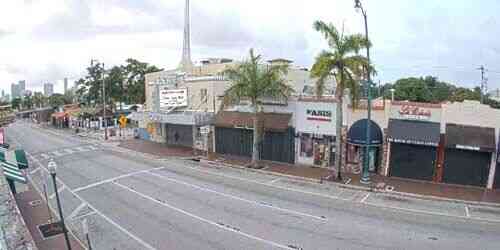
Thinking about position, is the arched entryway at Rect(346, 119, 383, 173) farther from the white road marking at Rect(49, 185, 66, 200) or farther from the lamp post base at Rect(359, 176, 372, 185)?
the white road marking at Rect(49, 185, 66, 200)

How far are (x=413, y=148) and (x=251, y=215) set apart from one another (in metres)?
12.5

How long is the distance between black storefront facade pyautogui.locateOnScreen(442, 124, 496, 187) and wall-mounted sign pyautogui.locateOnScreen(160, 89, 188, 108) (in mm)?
26603

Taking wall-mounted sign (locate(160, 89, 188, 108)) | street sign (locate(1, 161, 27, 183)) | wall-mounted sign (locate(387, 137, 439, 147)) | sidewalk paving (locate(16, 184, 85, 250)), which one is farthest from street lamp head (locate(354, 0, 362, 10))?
wall-mounted sign (locate(160, 89, 188, 108))

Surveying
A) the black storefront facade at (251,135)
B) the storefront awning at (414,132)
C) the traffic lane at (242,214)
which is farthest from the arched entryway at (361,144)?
the traffic lane at (242,214)

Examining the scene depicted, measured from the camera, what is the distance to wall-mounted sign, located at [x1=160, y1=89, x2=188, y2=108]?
4156 centimetres

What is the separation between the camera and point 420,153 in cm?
2419

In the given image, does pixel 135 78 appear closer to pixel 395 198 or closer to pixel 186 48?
pixel 186 48

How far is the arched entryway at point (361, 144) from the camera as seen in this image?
25.4 meters

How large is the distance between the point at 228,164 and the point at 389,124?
12737 millimetres

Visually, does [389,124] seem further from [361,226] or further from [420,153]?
[361,226]

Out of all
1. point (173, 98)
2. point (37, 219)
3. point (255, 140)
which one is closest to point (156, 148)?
point (173, 98)

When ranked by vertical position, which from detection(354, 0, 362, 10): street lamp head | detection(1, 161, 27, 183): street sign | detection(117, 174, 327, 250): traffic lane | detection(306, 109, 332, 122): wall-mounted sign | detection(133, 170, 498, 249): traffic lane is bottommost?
detection(117, 174, 327, 250): traffic lane

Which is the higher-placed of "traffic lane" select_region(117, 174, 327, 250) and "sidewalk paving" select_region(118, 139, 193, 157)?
"sidewalk paving" select_region(118, 139, 193, 157)

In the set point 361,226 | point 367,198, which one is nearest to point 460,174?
point 367,198
